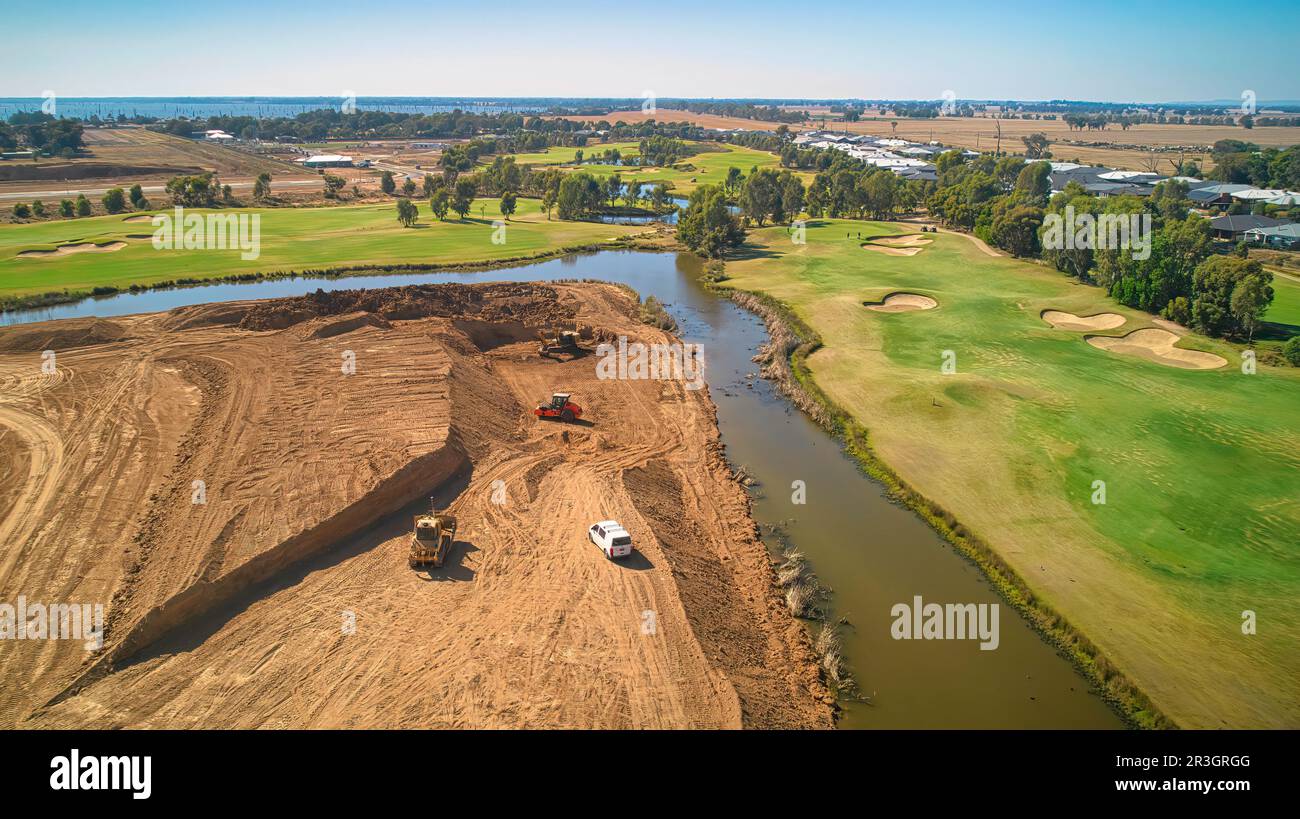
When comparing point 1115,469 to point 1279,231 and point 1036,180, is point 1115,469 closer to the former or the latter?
point 1279,231

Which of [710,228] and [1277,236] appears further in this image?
[710,228]

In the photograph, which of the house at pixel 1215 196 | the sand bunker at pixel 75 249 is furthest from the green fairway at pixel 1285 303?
the sand bunker at pixel 75 249

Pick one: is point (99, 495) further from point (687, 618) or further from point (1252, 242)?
point (1252, 242)

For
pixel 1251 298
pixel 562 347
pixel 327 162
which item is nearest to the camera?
pixel 562 347

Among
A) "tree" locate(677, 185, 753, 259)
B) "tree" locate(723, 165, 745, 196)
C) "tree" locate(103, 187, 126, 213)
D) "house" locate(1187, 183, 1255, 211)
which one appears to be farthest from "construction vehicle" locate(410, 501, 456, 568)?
"house" locate(1187, 183, 1255, 211)

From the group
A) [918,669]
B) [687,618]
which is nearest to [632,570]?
[687,618]

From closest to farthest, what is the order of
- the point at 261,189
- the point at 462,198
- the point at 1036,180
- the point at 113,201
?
the point at 113,201
the point at 462,198
the point at 1036,180
the point at 261,189

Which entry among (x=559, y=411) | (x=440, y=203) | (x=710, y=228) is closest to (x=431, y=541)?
(x=559, y=411)
